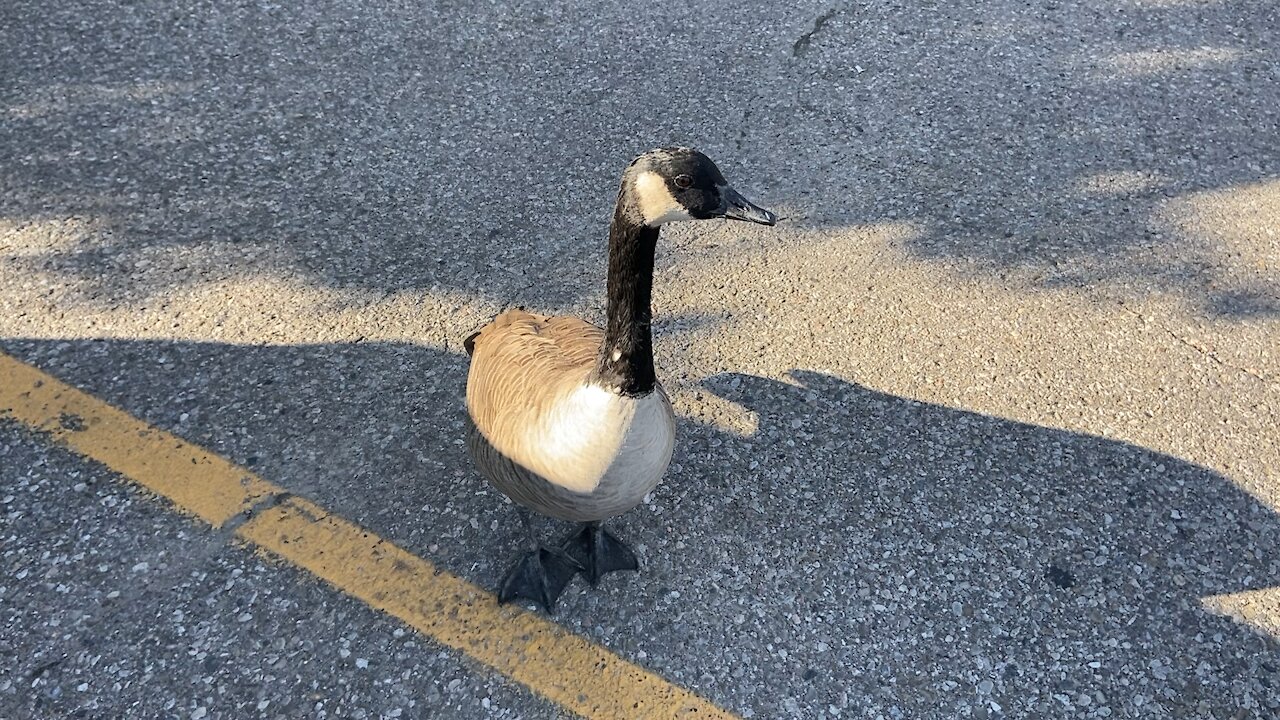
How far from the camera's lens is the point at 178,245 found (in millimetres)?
4031

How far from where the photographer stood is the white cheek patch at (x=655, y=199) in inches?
90.0

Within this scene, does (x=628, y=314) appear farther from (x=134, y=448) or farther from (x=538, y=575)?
(x=134, y=448)

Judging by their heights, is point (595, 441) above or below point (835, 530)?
above

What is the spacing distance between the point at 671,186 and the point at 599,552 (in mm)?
1267

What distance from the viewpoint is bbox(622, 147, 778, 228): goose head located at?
90.1 inches

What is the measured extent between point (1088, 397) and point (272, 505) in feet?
10.1

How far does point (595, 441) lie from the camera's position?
8.00ft

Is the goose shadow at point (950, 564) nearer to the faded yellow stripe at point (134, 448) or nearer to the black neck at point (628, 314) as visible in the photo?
the black neck at point (628, 314)

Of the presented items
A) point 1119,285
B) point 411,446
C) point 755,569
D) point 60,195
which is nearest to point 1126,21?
point 1119,285

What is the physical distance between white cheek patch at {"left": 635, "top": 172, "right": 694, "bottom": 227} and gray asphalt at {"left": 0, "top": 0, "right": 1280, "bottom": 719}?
4.01 ft

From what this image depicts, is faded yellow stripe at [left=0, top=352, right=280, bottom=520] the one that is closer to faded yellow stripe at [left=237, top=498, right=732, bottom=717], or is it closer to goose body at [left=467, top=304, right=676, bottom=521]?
faded yellow stripe at [left=237, top=498, right=732, bottom=717]

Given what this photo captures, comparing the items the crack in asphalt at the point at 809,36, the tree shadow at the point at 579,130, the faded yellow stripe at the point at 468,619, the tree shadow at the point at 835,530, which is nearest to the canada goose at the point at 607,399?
the faded yellow stripe at the point at 468,619

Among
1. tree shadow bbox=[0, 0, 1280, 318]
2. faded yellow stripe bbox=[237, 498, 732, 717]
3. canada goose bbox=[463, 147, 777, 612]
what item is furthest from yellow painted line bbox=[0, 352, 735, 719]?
tree shadow bbox=[0, 0, 1280, 318]

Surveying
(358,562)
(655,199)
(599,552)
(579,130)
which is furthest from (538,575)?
(579,130)
